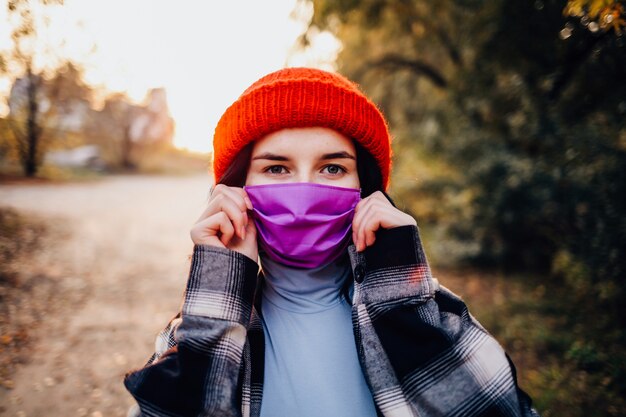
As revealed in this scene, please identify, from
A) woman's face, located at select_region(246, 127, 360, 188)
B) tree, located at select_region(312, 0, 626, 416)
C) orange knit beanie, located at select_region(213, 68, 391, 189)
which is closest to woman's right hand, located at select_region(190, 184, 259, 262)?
woman's face, located at select_region(246, 127, 360, 188)

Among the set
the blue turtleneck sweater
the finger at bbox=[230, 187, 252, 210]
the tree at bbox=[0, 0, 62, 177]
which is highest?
the tree at bbox=[0, 0, 62, 177]

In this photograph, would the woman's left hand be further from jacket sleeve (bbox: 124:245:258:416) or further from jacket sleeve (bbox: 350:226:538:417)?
jacket sleeve (bbox: 124:245:258:416)

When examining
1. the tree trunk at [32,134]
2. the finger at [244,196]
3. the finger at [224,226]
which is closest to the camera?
the finger at [224,226]

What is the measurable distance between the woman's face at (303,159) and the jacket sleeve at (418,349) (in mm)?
378

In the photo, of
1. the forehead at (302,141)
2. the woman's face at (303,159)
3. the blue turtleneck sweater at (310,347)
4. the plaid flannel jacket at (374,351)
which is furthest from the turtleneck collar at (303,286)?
the forehead at (302,141)

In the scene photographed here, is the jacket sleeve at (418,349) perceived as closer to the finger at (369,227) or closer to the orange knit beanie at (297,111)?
the finger at (369,227)

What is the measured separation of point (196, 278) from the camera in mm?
1339

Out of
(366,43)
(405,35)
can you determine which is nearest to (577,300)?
(405,35)

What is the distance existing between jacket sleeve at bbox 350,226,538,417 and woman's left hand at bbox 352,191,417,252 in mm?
46

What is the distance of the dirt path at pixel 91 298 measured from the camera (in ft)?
9.59

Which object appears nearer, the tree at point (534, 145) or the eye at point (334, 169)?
the eye at point (334, 169)

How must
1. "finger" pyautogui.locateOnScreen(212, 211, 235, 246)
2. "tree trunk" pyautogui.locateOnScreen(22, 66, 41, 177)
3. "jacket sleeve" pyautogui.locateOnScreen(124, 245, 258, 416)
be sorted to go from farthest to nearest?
"tree trunk" pyautogui.locateOnScreen(22, 66, 41, 177) → "finger" pyautogui.locateOnScreen(212, 211, 235, 246) → "jacket sleeve" pyautogui.locateOnScreen(124, 245, 258, 416)

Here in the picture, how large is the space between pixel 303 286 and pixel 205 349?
44cm

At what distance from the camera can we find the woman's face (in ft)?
5.02
